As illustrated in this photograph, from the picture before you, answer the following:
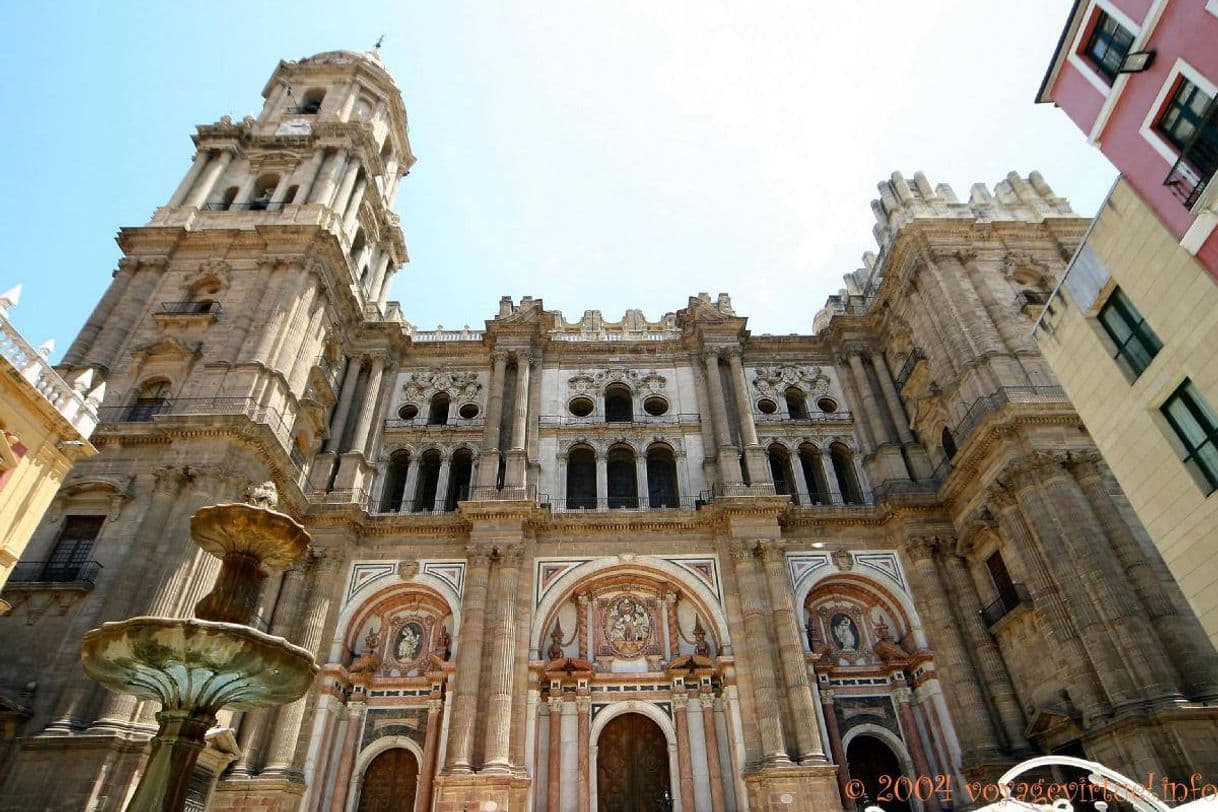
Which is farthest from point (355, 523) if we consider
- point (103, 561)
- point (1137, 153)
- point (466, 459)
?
point (1137, 153)

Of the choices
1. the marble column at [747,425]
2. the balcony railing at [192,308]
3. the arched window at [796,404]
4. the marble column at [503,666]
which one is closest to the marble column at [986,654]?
the marble column at [747,425]

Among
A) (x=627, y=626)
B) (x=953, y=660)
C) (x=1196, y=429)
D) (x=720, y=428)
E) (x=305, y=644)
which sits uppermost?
(x=720, y=428)

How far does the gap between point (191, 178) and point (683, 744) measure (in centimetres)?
2766

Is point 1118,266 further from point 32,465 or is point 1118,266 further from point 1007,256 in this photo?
point 32,465

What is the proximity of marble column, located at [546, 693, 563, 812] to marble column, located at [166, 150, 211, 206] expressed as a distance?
23112mm

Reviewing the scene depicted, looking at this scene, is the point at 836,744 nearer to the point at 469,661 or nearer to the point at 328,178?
the point at 469,661

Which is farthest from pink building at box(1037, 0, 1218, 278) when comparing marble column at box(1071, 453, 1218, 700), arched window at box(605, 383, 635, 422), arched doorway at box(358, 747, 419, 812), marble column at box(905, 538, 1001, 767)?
arched doorway at box(358, 747, 419, 812)

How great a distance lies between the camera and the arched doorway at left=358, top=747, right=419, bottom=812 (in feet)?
65.9

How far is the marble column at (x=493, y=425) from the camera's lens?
24.5 m

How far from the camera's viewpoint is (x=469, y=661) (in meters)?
20.4

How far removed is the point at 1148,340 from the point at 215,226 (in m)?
28.3

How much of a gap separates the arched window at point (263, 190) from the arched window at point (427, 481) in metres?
12.2

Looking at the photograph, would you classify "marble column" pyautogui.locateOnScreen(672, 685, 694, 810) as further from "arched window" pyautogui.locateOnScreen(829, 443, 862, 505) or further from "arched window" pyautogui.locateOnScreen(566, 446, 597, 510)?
"arched window" pyautogui.locateOnScreen(829, 443, 862, 505)

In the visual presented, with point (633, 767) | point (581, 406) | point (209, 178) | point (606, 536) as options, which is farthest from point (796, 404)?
point (209, 178)
